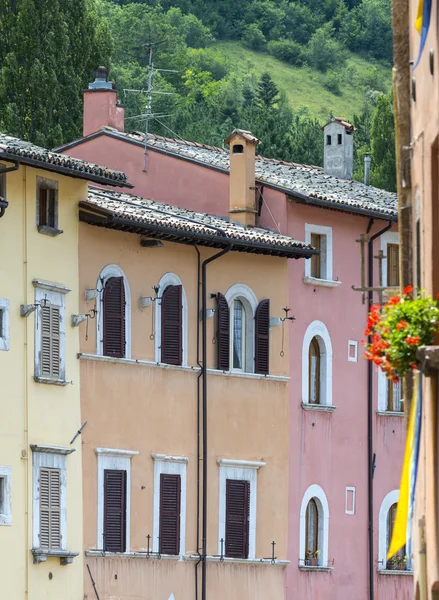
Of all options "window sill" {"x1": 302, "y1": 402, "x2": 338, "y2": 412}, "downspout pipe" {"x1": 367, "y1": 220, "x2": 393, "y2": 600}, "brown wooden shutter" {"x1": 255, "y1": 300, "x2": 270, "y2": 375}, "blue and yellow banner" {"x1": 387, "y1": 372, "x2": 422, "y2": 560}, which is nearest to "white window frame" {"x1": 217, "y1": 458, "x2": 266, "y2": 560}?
"window sill" {"x1": 302, "y1": 402, "x2": 338, "y2": 412}

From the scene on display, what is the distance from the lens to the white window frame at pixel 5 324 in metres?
39.2

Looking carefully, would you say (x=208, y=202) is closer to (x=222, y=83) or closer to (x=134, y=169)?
(x=134, y=169)

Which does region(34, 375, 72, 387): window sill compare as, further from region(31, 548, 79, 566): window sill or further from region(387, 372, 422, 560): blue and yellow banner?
region(387, 372, 422, 560): blue and yellow banner

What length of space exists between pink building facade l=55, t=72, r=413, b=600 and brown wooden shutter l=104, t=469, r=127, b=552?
5.04 m

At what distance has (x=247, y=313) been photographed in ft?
151

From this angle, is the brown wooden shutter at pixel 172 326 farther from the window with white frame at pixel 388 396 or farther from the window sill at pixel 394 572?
the window sill at pixel 394 572

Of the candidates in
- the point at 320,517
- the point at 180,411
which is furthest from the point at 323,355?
the point at 180,411

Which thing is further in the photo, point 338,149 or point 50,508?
point 338,149

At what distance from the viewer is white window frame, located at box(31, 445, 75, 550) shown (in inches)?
1555

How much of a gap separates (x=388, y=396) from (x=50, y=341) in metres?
10.8

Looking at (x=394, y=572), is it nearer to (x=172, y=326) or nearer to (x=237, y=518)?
(x=237, y=518)

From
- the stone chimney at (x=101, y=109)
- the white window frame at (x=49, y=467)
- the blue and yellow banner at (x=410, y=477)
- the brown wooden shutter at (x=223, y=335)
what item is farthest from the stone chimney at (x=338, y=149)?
the blue and yellow banner at (x=410, y=477)

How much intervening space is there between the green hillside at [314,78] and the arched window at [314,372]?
9359 centimetres

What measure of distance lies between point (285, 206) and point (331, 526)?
21.5 feet
